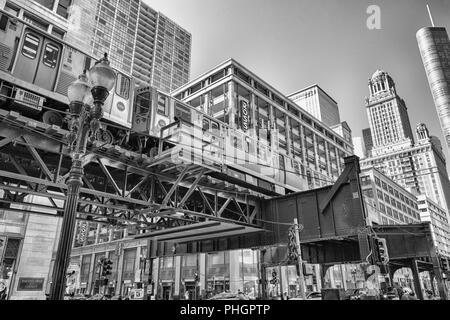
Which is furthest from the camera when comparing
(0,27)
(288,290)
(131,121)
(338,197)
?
(288,290)

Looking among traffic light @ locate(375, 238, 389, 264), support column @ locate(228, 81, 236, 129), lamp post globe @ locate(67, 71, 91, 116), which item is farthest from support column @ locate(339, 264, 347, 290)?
lamp post globe @ locate(67, 71, 91, 116)

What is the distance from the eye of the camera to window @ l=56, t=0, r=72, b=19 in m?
44.7

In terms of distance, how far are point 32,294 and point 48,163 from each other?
14.5 m

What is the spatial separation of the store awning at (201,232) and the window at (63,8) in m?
36.6

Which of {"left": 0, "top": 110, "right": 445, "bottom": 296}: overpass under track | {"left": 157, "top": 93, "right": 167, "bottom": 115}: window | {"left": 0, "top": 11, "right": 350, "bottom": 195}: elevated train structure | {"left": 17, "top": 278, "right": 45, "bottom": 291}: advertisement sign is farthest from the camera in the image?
{"left": 17, "top": 278, "right": 45, "bottom": 291}: advertisement sign

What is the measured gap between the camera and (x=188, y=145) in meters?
14.8

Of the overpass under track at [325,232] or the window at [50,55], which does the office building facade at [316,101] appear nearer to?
the overpass under track at [325,232]

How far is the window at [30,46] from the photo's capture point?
11.7m

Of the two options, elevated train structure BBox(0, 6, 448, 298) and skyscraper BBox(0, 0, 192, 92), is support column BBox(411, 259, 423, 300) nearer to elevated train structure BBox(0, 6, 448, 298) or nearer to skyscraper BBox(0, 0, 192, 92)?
elevated train structure BBox(0, 6, 448, 298)

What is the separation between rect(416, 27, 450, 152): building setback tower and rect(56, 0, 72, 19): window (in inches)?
2249

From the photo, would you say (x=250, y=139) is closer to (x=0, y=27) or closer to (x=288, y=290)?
(x=0, y=27)

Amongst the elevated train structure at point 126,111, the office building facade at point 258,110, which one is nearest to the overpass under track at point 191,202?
the elevated train structure at point 126,111

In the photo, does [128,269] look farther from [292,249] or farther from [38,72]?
[38,72]
